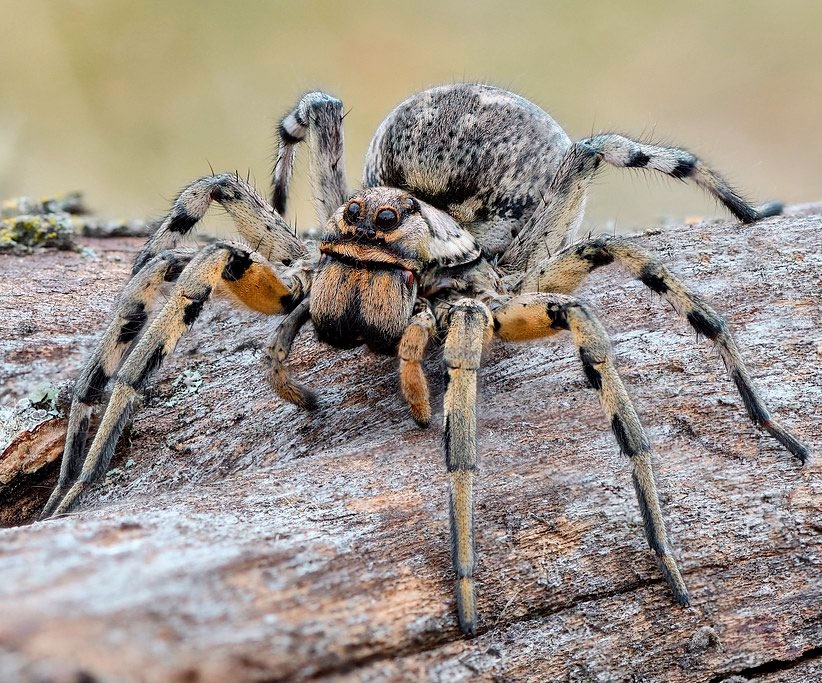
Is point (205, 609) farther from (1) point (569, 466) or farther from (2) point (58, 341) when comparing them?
(2) point (58, 341)

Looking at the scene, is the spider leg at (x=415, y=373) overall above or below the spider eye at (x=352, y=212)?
below

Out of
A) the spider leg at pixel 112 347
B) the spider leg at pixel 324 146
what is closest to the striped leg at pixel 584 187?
the spider leg at pixel 324 146

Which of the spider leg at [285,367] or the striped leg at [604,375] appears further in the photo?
the spider leg at [285,367]

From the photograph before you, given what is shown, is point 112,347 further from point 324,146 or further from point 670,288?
point 670,288

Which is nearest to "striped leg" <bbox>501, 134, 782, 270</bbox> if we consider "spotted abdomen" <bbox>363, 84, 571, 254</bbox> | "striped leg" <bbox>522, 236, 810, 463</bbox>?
"spotted abdomen" <bbox>363, 84, 571, 254</bbox>

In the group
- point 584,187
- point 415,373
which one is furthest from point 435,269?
point 584,187

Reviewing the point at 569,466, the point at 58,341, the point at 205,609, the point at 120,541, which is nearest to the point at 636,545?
the point at 569,466

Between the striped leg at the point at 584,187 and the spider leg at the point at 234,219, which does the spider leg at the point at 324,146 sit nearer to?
the spider leg at the point at 234,219

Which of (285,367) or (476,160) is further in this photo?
(476,160)
